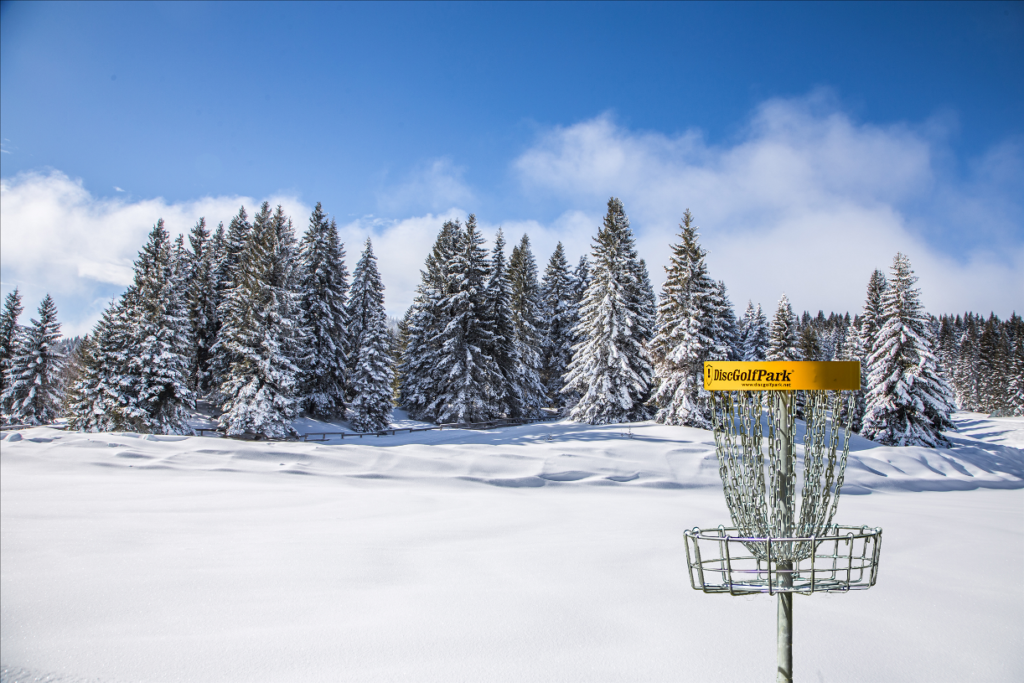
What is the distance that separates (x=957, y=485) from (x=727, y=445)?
21.8 meters

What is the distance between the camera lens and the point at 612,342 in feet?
91.2

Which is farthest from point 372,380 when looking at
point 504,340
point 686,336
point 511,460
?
point 686,336

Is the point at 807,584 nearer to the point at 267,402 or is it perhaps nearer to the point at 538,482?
the point at 538,482

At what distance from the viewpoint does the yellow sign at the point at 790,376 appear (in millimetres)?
3061

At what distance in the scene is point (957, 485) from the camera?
18.6m

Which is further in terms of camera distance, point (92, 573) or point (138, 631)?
point (92, 573)

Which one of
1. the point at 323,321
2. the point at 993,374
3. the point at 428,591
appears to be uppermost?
the point at 323,321

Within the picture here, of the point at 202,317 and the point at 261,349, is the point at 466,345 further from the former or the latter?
the point at 202,317

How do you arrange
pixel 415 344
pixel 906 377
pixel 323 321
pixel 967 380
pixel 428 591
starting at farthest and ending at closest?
pixel 967 380, pixel 415 344, pixel 323 321, pixel 906 377, pixel 428 591

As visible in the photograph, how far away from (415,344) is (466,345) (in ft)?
15.2

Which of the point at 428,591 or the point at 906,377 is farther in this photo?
the point at 906,377

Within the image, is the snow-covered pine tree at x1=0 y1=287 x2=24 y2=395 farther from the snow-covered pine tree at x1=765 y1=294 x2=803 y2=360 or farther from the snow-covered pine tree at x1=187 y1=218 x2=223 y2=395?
the snow-covered pine tree at x1=765 y1=294 x2=803 y2=360

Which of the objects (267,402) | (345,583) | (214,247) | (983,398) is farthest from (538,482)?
(983,398)

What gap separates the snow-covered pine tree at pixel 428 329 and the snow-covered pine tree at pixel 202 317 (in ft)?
42.7
